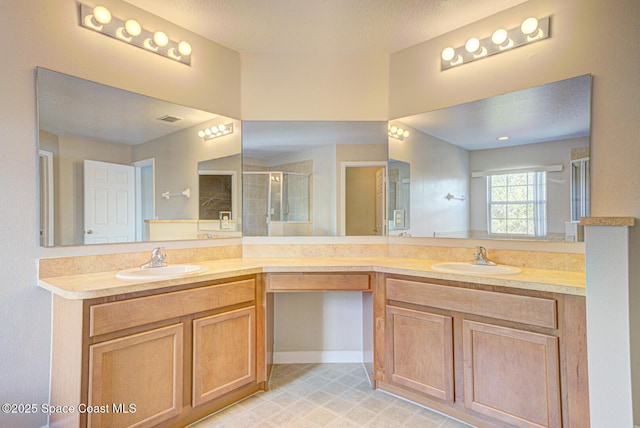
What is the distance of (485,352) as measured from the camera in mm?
1681

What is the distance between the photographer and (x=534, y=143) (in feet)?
6.42

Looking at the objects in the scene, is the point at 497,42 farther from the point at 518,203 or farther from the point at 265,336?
the point at 265,336

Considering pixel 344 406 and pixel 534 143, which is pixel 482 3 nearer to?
pixel 534 143

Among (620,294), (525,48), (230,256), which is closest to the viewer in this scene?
(620,294)

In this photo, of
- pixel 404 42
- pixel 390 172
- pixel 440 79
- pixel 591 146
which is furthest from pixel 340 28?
pixel 591 146

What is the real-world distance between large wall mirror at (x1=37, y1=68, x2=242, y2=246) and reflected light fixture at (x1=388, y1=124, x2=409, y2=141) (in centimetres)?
118

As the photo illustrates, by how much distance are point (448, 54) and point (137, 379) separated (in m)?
2.64

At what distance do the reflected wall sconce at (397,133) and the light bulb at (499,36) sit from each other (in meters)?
0.77

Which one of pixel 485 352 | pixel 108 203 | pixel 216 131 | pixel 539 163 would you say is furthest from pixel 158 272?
pixel 539 163

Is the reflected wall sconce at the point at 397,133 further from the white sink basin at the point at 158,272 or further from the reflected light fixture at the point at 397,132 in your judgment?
the white sink basin at the point at 158,272

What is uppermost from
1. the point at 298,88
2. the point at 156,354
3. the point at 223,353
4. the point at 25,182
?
the point at 298,88

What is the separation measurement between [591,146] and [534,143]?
0.91ft

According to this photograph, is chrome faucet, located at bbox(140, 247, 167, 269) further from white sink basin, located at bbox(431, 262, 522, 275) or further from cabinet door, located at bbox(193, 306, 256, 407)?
white sink basin, located at bbox(431, 262, 522, 275)

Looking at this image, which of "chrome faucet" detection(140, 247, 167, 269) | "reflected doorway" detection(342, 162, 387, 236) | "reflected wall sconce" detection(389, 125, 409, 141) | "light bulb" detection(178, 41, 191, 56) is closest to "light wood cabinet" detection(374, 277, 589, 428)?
"reflected doorway" detection(342, 162, 387, 236)
